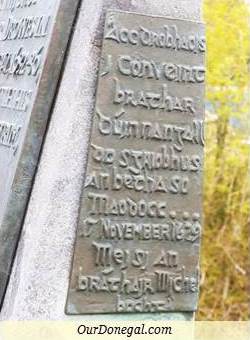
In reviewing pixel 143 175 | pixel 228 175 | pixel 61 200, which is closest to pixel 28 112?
pixel 61 200

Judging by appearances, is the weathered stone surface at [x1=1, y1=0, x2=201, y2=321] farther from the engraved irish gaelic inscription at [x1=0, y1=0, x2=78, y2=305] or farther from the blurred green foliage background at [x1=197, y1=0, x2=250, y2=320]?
the blurred green foliage background at [x1=197, y1=0, x2=250, y2=320]

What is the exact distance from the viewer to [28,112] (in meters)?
3.93

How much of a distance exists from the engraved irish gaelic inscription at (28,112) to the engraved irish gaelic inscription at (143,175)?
0.70 ft

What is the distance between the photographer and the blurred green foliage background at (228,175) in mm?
6852

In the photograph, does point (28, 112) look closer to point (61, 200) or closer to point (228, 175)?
point (61, 200)

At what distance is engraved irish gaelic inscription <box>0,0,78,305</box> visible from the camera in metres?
3.88

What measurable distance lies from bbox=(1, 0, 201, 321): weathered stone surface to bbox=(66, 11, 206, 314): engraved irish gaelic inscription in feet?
0.12

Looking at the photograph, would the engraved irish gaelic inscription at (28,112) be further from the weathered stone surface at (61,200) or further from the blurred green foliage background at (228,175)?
the blurred green foliage background at (228,175)

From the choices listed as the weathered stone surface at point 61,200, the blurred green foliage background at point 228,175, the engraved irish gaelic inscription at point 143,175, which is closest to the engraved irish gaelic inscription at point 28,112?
the weathered stone surface at point 61,200

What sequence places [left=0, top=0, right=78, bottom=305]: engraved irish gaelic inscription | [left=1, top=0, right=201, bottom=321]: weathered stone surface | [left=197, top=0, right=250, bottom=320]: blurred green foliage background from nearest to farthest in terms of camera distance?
[left=1, top=0, right=201, bottom=321]: weathered stone surface, [left=0, top=0, right=78, bottom=305]: engraved irish gaelic inscription, [left=197, top=0, right=250, bottom=320]: blurred green foliage background

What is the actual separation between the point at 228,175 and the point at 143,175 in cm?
341

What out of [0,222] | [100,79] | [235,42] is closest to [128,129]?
[100,79]

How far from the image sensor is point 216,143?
23.6 ft

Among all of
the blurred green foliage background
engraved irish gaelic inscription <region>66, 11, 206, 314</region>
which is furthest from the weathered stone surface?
the blurred green foliage background
